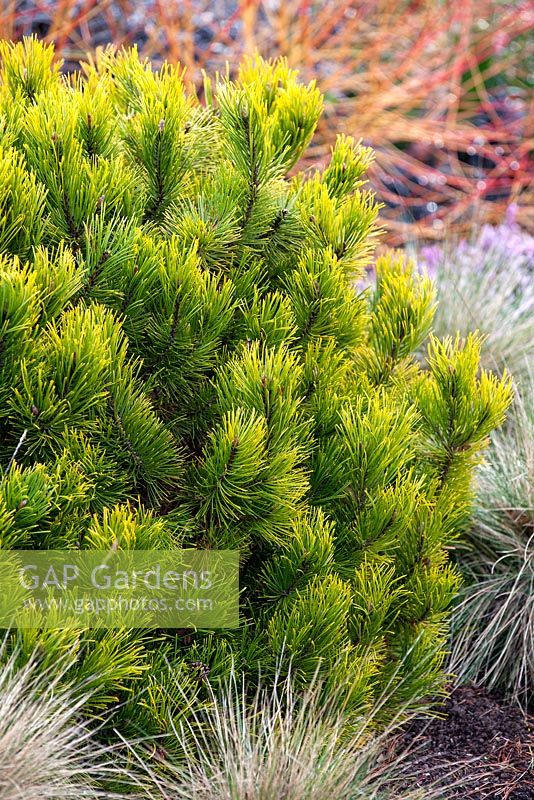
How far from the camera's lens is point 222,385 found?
2.05m

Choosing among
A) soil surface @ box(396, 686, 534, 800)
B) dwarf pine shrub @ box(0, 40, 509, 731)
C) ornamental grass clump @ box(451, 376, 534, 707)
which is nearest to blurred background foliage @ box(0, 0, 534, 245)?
ornamental grass clump @ box(451, 376, 534, 707)

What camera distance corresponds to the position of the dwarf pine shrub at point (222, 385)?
1.89 meters

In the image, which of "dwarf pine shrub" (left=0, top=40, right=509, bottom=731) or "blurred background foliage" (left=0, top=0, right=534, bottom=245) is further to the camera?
"blurred background foliage" (left=0, top=0, right=534, bottom=245)

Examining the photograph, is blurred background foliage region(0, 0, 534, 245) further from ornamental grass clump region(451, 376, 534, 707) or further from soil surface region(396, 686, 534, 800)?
soil surface region(396, 686, 534, 800)

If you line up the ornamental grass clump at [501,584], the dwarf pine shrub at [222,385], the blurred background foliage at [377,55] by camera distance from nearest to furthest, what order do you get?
1. the dwarf pine shrub at [222,385]
2. the ornamental grass clump at [501,584]
3. the blurred background foliage at [377,55]

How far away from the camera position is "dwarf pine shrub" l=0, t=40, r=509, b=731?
1886 mm

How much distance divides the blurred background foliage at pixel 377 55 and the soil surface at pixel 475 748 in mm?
3336

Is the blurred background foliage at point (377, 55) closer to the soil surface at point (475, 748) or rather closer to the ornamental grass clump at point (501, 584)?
the ornamental grass clump at point (501, 584)

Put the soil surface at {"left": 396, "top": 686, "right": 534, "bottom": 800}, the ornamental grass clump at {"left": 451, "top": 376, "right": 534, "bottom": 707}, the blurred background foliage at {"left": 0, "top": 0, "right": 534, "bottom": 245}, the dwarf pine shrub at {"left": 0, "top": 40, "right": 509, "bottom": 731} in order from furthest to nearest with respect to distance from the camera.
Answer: the blurred background foliage at {"left": 0, "top": 0, "right": 534, "bottom": 245} → the ornamental grass clump at {"left": 451, "top": 376, "right": 534, "bottom": 707} → the soil surface at {"left": 396, "top": 686, "right": 534, "bottom": 800} → the dwarf pine shrub at {"left": 0, "top": 40, "right": 509, "bottom": 731}

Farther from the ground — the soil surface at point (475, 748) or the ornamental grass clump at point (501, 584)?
the ornamental grass clump at point (501, 584)

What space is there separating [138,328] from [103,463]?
1.02 ft

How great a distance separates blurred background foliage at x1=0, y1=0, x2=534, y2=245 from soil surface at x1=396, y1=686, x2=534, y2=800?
3.34m

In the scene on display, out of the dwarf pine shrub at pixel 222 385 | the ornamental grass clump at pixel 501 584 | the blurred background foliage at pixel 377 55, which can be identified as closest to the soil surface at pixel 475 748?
the ornamental grass clump at pixel 501 584

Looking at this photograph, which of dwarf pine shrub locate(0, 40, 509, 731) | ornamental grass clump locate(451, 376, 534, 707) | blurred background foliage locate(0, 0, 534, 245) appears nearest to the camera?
dwarf pine shrub locate(0, 40, 509, 731)
